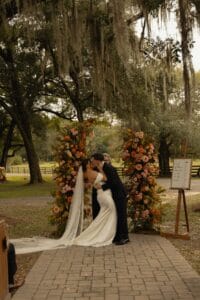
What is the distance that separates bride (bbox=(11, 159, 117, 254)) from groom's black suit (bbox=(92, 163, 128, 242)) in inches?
3.0

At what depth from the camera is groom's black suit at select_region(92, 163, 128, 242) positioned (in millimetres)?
10438

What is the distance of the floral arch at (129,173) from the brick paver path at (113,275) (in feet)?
4.87

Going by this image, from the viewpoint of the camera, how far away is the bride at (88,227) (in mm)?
10320

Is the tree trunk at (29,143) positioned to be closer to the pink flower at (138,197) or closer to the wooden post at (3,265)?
the pink flower at (138,197)

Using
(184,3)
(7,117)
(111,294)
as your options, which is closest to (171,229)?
(184,3)

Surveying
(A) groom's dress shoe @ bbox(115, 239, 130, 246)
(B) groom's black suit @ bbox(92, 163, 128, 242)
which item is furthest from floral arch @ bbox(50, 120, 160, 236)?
(A) groom's dress shoe @ bbox(115, 239, 130, 246)

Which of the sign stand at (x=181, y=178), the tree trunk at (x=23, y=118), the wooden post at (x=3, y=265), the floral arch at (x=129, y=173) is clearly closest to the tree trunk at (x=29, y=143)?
the tree trunk at (x=23, y=118)

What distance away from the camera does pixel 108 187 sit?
35.3 ft

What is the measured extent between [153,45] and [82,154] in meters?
7.05

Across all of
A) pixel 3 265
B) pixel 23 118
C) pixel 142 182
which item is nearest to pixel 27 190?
pixel 23 118

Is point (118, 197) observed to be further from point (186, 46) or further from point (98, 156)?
point (186, 46)

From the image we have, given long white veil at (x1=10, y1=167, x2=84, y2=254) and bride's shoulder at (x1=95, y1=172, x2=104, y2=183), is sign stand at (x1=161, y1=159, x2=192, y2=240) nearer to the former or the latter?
bride's shoulder at (x1=95, y1=172, x2=104, y2=183)

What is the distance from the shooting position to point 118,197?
10.7m

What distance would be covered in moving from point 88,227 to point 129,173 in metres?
1.66
